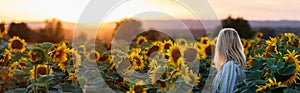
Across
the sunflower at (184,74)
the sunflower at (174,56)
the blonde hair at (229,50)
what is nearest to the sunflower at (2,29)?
the sunflower at (174,56)

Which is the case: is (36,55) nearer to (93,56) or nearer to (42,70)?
(42,70)

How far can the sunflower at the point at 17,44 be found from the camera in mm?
5621

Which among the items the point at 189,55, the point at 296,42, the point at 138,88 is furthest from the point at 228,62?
the point at 138,88

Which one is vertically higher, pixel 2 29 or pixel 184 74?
pixel 2 29

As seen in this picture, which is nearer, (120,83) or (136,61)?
(120,83)

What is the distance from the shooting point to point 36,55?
428cm

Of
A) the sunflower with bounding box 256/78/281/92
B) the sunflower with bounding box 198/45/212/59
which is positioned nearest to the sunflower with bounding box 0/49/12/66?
the sunflower with bounding box 198/45/212/59

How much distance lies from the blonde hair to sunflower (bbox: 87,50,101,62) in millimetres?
1365

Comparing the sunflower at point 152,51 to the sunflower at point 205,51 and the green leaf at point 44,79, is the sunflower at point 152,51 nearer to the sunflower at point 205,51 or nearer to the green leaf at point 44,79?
the sunflower at point 205,51

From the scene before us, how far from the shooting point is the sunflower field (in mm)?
3604

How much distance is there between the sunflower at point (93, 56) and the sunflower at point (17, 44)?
0.62 meters

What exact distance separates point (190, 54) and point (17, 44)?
5.50 feet

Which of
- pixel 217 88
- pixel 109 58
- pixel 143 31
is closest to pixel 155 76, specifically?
pixel 217 88

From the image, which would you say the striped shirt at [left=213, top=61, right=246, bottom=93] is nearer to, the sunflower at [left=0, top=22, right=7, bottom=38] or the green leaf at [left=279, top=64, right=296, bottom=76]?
the green leaf at [left=279, top=64, right=296, bottom=76]
